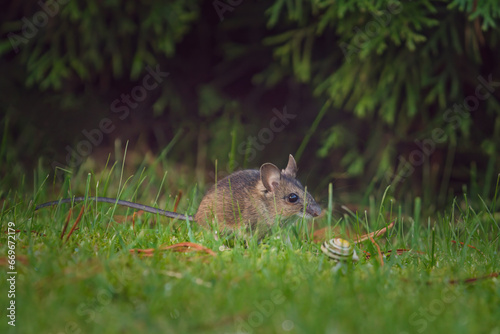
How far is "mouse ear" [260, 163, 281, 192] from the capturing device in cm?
399

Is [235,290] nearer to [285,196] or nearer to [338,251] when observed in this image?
[338,251]

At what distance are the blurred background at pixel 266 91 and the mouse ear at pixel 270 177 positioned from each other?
1.01 m

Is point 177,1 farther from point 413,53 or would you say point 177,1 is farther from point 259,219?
point 259,219

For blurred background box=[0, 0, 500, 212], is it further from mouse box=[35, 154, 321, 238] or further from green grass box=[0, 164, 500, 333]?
green grass box=[0, 164, 500, 333]

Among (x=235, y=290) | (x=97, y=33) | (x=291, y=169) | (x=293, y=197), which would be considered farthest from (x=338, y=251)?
(x=97, y=33)

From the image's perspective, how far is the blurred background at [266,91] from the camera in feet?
17.5

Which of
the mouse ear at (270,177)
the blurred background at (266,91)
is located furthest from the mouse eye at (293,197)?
the blurred background at (266,91)

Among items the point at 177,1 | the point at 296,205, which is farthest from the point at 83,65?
the point at 296,205

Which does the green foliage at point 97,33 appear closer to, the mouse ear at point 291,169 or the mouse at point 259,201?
the mouse ear at point 291,169

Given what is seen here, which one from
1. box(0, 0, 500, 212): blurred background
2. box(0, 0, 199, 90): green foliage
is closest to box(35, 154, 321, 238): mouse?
box(0, 0, 500, 212): blurred background

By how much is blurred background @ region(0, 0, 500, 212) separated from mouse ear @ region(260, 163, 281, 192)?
101cm

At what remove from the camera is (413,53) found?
543 centimetres

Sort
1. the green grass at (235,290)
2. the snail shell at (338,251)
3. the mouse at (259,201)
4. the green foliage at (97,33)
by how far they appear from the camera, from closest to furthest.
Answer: the green grass at (235,290), the snail shell at (338,251), the mouse at (259,201), the green foliage at (97,33)

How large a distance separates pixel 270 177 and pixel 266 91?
319cm
